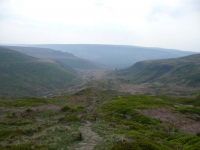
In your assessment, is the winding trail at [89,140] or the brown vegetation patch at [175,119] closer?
the winding trail at [89,140]

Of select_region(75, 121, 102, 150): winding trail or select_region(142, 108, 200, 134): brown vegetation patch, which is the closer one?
select_region(75, 121, 102, 150): winding trail

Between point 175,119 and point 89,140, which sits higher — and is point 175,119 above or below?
below

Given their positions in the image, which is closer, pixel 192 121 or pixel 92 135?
pixel 92 135

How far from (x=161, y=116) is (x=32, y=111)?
3291 cm

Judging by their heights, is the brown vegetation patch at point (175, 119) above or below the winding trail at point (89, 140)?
below

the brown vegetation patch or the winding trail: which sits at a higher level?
the winding trail

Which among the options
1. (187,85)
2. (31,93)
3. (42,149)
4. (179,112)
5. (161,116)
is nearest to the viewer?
(42,149)

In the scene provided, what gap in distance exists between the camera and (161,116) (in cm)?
5212

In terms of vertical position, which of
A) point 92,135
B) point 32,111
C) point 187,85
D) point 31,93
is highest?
point 92,135

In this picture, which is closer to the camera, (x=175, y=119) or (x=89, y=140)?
(x=89, y=140)

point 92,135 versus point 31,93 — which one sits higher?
point 92,135

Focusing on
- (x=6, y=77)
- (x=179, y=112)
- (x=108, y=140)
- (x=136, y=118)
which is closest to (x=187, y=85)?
(x=179, y=112)

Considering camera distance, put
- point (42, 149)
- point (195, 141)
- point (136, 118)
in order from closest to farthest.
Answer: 1. point (42, 149)
2. point (195, 141)
3. point (136, 118)

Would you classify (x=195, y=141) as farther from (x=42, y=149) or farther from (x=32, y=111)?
(x=32, y=111)
